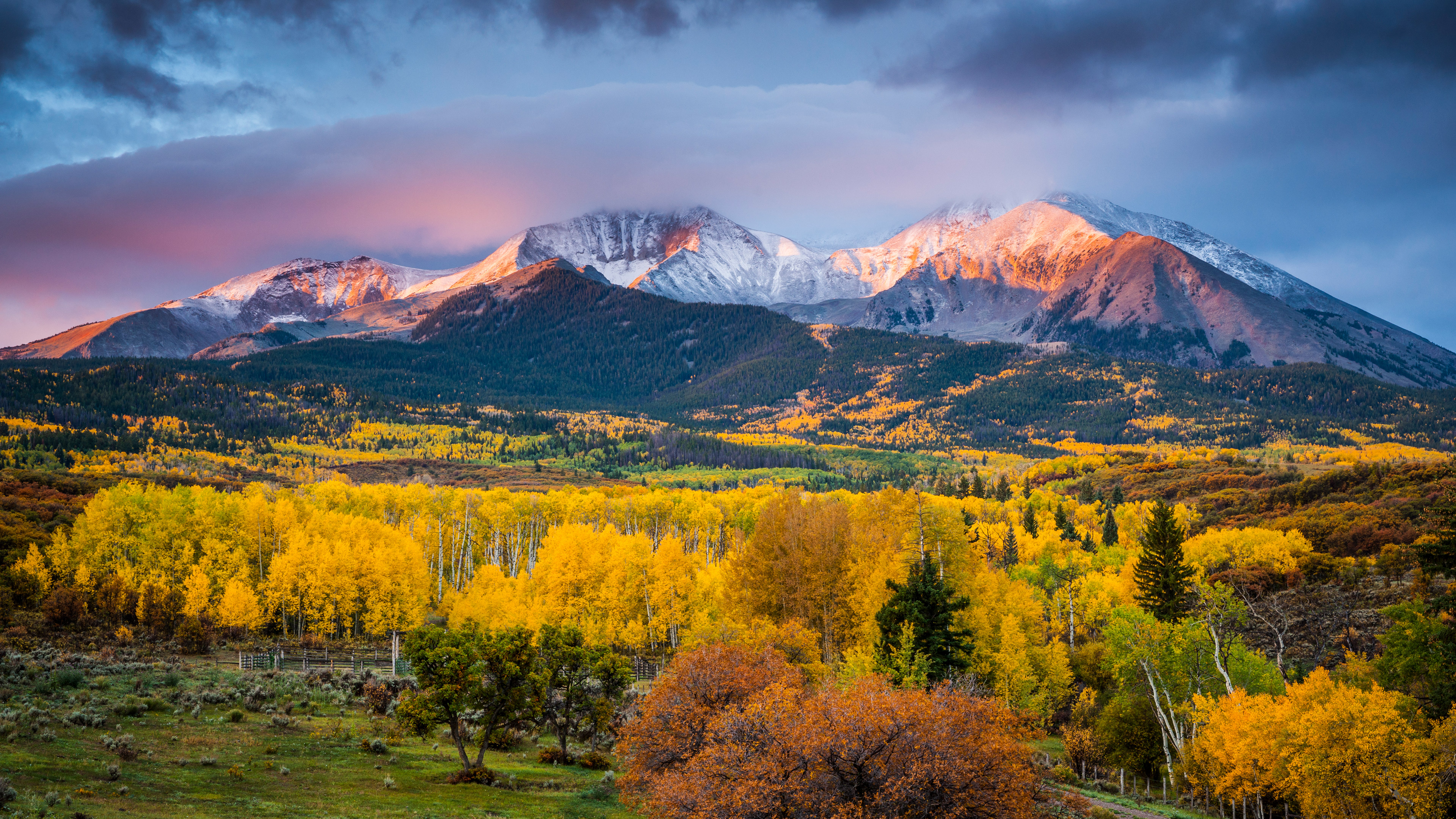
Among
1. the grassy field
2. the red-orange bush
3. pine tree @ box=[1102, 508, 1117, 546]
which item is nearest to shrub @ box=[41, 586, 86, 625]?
the grassy field

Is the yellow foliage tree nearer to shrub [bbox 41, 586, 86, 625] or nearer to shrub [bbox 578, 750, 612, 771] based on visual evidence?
shrub [bbox 41, 586, 86, 625]

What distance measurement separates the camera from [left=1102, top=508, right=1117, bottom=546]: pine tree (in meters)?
124

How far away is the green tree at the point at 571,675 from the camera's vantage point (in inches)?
1809

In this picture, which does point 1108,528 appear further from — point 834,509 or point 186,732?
point 186,732

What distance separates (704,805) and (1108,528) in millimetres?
116917

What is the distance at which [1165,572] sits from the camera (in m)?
75.1

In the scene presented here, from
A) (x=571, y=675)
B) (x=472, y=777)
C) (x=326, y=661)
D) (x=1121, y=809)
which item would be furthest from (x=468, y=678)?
(x=326, y=661)

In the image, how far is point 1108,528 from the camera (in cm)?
12769

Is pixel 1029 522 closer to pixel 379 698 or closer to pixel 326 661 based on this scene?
pixel 326 661

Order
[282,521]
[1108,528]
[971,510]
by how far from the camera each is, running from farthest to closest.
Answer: [971,510], [1108,528], [282,521]

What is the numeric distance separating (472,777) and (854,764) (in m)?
21.8

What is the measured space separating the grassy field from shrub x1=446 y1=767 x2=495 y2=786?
1.48ft

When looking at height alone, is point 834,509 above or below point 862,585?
above

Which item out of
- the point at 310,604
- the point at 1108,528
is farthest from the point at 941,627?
the point at 1108,528
